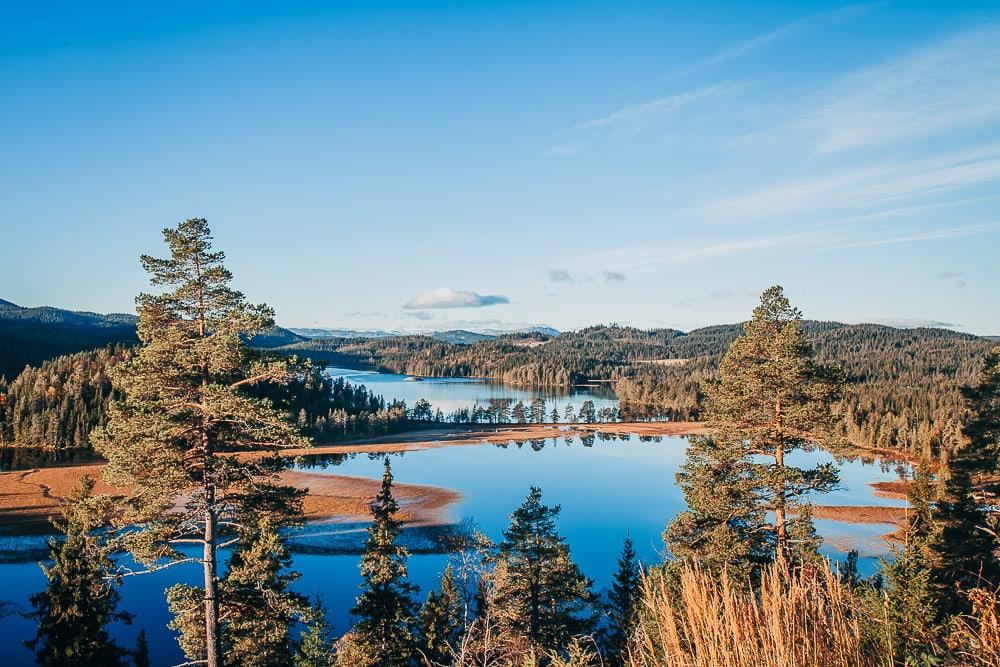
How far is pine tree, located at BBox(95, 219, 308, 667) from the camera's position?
9.79 metres

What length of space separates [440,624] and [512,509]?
2494 centimetres

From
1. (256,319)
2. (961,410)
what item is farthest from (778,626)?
(961,410)

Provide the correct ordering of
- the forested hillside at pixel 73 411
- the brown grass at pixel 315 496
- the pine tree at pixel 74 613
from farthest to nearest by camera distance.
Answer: the forested hillside at pixel 73 411 → the brown grass at pixel 315 496 → the pine tree at pixel 74 613

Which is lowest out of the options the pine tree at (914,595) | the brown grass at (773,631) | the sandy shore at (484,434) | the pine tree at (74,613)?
the sandy shore at (484,434)

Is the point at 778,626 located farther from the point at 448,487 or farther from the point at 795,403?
the point at 448,487

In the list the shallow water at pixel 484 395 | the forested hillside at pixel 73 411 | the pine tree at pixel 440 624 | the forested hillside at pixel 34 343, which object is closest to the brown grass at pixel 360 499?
the forested hillside at pixel 73 411

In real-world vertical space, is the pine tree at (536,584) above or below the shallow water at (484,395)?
above

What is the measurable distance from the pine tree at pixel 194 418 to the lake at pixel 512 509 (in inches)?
330

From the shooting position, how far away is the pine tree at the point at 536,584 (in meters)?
16.5

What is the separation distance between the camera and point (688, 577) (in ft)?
12.2

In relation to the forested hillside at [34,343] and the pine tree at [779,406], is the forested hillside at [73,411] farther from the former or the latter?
the pine tree at [779,406]

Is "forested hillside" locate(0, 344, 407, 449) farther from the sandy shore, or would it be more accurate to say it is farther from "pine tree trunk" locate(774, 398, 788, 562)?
"pine tree trunk" locate(774, 398, 788, 562)

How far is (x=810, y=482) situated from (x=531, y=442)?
224ft

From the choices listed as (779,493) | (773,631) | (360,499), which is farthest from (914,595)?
(360,499)
